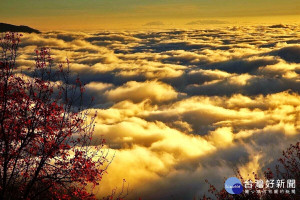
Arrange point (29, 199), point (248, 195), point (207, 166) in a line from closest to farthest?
1. point (29, 199)
2. point (248, 195)
3. point (207, 166)

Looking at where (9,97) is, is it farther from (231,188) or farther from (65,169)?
(231,188)

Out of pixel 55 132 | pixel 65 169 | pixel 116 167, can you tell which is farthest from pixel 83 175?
pixel 116 167

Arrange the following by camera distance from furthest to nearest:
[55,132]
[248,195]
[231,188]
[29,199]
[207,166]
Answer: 1. [207,166]
2. [231,188]
3. [248,195]
4. [55,132]
5. [29,199]

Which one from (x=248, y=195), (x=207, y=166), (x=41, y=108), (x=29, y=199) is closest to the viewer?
(x=29, y=199)

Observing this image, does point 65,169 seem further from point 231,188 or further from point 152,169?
point 152,169

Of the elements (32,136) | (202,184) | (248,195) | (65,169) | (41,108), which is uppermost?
(41,108)

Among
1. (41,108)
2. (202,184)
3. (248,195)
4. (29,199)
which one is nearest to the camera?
(29,199)

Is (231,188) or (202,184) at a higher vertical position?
(231,188)

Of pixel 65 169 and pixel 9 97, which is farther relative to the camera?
pixel 65 169

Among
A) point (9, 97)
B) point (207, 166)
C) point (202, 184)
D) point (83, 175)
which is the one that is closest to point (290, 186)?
point (83, 175)
